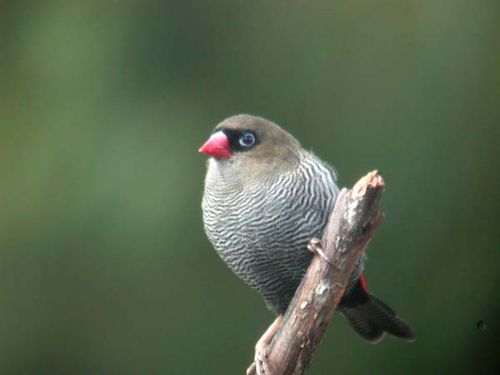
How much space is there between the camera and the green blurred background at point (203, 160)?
2.84 meters

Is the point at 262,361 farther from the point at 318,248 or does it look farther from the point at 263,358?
the point at 318,248

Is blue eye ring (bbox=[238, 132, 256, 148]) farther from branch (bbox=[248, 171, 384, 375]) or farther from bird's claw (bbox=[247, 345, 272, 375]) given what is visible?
bird's claw (bbox=[247, 345, 272, 375])

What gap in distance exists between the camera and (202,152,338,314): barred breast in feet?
8.20

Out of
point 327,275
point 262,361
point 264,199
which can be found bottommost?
point 262,361

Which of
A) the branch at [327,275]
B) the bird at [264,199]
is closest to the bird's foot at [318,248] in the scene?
the branch at [327,275]

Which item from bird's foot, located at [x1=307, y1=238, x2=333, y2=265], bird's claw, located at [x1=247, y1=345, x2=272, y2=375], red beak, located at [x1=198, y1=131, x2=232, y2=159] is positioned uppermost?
red beak, located at [x1=198, y1=131, x2=232, y2=159]

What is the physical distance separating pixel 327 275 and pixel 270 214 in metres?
0.30

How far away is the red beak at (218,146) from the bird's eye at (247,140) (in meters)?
0.04

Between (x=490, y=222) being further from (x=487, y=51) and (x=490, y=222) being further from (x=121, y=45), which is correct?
(x=121, y=45)

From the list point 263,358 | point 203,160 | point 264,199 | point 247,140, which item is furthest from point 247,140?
point 263,358

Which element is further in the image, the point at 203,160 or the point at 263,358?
the point at 203,160

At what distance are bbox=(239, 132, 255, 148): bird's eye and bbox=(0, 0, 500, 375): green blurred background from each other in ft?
0.95

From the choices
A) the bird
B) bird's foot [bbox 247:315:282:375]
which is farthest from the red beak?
bird's foot [bbox 247:315:282:375]

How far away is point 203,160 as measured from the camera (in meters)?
2.86
